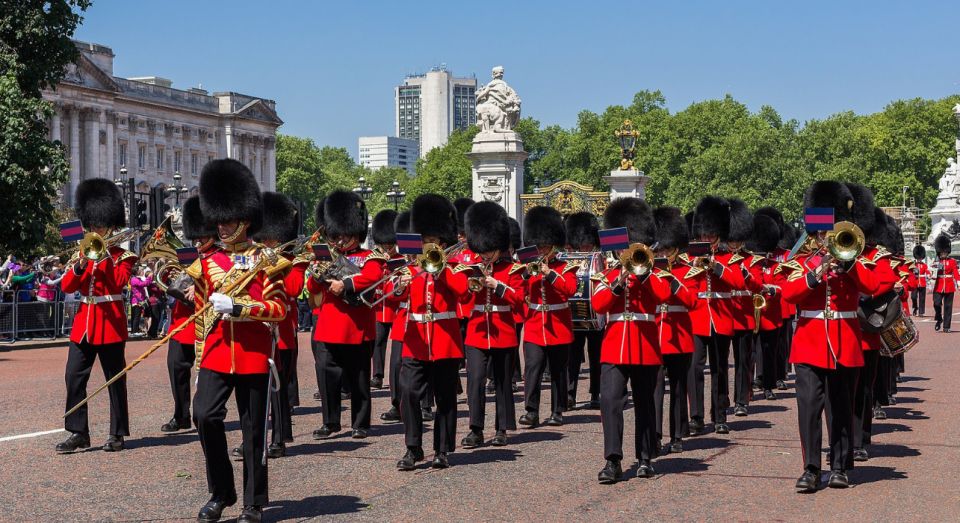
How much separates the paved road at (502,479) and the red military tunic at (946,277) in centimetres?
1248

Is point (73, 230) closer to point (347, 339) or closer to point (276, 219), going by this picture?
point (276, 219)

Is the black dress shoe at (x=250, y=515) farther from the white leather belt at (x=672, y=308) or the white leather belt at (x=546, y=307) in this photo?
the white leather belt at (x=546, y=307)

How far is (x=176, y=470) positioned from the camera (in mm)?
8680

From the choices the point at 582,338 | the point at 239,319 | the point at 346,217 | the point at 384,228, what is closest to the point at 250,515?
the point at 239,319

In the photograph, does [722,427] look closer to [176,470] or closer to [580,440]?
[580,440]

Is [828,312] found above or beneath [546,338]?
above

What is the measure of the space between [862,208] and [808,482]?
224 cm

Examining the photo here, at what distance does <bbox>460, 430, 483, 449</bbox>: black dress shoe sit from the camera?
9586mm

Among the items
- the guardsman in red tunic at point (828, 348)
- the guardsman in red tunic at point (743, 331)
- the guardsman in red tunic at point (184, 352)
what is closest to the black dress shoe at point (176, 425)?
the guardsman in red tunic at point (184, 352)

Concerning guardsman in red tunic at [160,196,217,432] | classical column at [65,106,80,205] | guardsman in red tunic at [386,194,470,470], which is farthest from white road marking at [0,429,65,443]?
classical column at [65,106,80,205]

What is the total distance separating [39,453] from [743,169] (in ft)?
187

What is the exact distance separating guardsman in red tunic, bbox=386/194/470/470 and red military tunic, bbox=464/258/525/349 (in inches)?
A: 35.5

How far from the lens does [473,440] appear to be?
9586 mm

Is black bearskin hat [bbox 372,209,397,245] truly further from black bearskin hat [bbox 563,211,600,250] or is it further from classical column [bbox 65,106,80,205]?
classical column [bbox 65,106,80,205]
